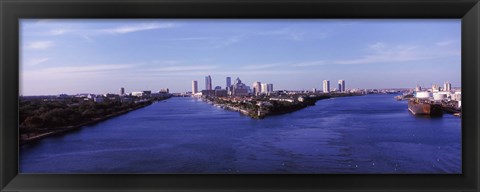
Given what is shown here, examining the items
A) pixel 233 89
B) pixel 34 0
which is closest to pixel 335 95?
pixel 233 89

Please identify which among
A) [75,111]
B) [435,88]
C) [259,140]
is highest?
[435,88]

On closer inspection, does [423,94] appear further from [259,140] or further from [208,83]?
[208,83]

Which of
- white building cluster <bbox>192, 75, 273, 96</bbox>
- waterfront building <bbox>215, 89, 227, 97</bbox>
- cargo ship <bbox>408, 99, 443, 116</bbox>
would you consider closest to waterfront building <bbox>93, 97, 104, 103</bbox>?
white building cluster <bbox>192, 75, 273, 96</bbox>

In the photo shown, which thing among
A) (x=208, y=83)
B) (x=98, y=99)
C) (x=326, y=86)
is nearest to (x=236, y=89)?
(x=208, y=83)

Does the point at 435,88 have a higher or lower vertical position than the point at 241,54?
lower

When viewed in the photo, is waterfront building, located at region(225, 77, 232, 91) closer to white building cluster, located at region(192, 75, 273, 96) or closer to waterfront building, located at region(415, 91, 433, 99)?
white building cluster, located at region(192, 75, 273, 96)
